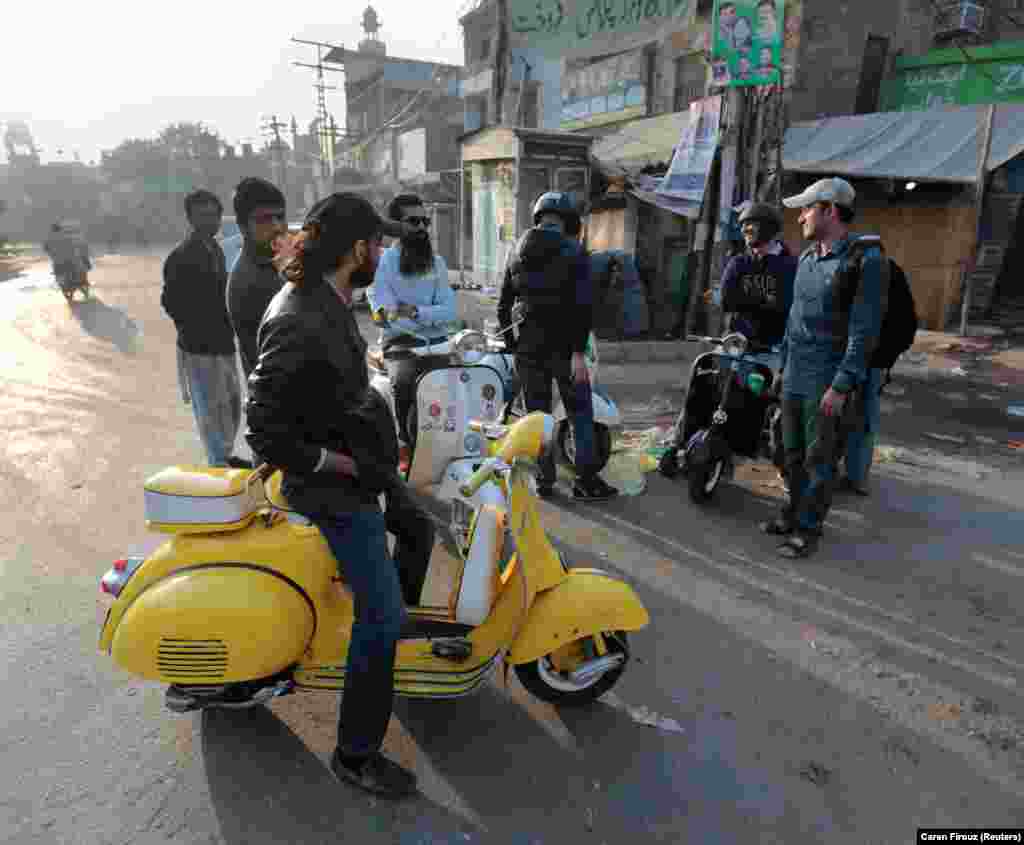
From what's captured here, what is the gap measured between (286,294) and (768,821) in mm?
2220

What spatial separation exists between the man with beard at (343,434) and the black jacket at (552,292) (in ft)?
7.02

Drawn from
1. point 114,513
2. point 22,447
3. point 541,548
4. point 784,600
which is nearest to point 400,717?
point 541,548

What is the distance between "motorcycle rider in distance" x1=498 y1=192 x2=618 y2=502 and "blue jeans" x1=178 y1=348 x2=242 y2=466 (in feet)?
6.01

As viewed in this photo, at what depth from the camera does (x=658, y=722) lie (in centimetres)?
255

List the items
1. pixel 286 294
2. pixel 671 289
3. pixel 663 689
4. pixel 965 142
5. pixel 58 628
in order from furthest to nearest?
pixel 671 289 → pixel 965 142 → pixel 58 628 → pixel 663 689 → pixel 286 294

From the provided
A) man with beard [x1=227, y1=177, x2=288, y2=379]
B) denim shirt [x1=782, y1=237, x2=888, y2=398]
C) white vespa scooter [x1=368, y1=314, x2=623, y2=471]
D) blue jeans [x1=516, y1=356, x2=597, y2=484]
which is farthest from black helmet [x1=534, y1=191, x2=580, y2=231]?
man with beard [x1=227, y1=177, x2=288, y2=379]

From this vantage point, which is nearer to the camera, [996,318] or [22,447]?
[22,447]

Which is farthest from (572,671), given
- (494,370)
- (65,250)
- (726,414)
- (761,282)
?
(65,250)

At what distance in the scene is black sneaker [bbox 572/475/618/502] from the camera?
4590mm

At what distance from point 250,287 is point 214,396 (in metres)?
1.02

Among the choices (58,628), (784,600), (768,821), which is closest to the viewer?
(768,821)

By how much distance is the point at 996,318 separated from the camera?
432 inches

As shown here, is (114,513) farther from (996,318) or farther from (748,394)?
(996,318)

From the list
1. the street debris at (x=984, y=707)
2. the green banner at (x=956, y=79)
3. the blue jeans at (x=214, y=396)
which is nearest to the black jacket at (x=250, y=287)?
the blue jeans at (x=214, y=396)
